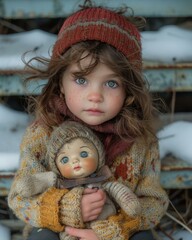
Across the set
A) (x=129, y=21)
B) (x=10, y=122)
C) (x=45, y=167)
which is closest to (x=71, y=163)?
(x=45, y=167)

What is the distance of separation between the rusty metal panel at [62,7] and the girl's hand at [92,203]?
1162mm

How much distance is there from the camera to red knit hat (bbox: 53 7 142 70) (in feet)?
6.11

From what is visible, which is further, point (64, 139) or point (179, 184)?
point (179, 184)

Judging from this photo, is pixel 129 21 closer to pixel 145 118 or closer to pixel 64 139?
pixel 145 118

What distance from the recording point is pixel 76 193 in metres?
1.83

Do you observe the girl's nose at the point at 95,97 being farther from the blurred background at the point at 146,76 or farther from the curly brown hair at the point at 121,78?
the blurred background at the point at 146,76

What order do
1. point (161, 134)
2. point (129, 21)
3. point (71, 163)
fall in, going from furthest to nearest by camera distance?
1. point (161, 134)
2. point (129, 21)
3. point (71, 163)

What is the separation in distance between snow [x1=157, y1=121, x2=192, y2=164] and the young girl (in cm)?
34

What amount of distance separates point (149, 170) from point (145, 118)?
0.21 metres

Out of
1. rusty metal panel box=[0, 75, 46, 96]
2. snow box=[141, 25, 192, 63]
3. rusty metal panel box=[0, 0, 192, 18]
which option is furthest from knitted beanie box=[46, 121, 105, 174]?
rusty metal panel box=[0, 0, 192, 18]

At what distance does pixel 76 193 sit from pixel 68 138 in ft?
0.62

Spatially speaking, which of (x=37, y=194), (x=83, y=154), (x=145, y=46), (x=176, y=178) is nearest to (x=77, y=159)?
(x=83, y=154)

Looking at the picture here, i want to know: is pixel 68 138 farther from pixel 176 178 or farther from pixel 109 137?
pixel 176 178

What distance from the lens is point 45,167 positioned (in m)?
2.02
